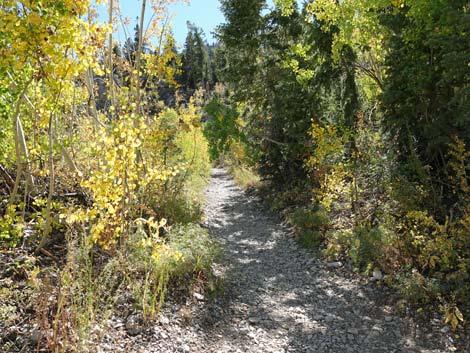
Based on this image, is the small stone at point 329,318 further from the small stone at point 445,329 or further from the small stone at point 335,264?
the small stone at point 335,264

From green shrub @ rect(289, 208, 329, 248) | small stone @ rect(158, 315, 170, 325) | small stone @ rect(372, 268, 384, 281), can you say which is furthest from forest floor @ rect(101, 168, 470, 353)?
green shrub @ rect(289, 208, 329, 248)

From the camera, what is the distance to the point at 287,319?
14.0ft

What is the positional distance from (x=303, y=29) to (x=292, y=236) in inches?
224

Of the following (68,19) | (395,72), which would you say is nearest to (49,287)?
(68,19)

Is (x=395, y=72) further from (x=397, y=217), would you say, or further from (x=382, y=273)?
(x=382, y=273)

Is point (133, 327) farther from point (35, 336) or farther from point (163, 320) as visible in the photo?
point (35, 336)

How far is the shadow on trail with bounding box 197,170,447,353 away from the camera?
3746 mm

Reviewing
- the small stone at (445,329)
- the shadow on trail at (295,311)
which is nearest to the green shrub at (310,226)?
the shadow on trail at (295,311)

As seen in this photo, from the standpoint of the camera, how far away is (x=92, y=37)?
10.4ft

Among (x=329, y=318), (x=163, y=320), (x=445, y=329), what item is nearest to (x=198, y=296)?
(x=163, y=320)

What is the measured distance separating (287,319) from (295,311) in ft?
0.78

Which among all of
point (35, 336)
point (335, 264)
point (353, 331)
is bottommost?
point (353, 331)

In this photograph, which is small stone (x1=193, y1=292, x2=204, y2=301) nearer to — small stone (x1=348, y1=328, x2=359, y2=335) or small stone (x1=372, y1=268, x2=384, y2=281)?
small stone (x1=348, y1=328, x2=359, y2=335)

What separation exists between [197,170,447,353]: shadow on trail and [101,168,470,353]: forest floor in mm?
10
